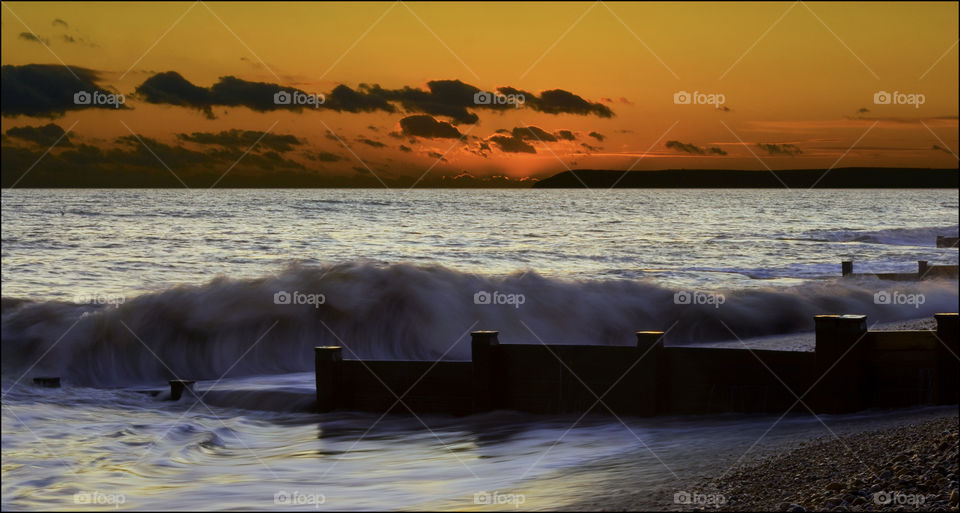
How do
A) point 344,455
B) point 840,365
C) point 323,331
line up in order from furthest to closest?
point 323,331, point 840,365, point 344,455

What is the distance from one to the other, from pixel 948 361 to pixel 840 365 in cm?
156

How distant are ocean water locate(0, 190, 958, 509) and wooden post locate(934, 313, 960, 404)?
209 centimetres

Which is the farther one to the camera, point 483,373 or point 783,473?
point 483,373

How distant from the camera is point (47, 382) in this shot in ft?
73.0

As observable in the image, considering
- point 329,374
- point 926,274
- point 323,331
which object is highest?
point 926,274

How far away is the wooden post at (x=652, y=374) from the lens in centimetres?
1725

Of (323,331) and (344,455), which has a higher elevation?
(323,331)

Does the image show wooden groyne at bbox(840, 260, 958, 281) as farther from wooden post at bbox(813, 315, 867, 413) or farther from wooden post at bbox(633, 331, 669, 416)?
wooden post at bbox(633, 331, 669, 416)

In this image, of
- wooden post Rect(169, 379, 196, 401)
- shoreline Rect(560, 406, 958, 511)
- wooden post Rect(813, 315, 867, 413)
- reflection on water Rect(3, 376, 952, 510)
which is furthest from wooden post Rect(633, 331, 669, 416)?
wooden post Rect(169, 379, 196, 401)

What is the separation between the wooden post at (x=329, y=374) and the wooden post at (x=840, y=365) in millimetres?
8660

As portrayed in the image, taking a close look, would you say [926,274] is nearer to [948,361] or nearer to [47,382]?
[948,361]

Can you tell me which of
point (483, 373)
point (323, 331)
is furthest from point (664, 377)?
point (323, 331)

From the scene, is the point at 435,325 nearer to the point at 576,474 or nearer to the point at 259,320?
the point at 259,320

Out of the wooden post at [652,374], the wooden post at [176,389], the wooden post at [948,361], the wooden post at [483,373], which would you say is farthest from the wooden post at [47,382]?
the wooden post at [948,361]
